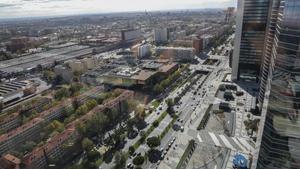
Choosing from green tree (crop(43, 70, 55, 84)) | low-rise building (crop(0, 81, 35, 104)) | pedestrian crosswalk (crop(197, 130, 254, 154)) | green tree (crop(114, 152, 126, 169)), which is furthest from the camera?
green tree (crop(43, 70, 55, 84))

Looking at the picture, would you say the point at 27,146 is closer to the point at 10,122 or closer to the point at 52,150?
the point at 52,150

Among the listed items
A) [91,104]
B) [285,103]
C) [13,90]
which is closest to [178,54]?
[91,104]

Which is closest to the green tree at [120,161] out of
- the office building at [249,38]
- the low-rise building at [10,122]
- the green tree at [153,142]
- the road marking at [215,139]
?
the green tree at [153,142]

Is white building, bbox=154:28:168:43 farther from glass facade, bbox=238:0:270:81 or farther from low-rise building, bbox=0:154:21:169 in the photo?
low-rise building, bbox=0:154:21:169

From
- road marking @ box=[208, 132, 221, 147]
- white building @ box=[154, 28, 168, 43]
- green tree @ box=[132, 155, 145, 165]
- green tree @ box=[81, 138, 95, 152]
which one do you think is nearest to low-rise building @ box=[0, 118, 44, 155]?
green tree @ box=[81, 138, 95, 152]

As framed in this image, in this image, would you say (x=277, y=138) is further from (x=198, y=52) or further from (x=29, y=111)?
(x=198, y=52)

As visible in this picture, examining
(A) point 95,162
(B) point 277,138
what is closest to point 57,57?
(A) point 95,162
